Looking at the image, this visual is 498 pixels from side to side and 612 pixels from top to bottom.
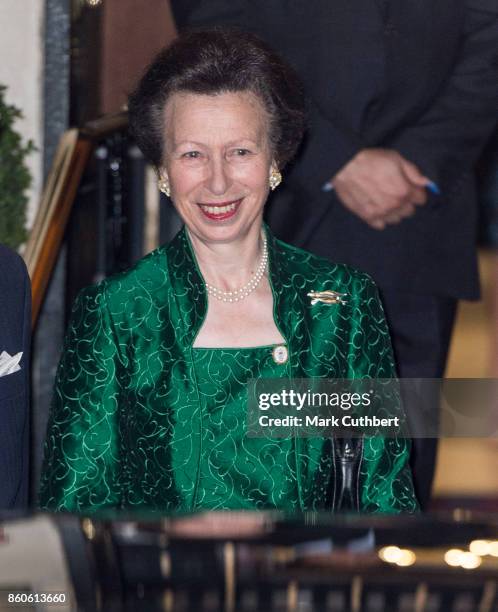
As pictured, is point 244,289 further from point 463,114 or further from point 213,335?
point 463,114

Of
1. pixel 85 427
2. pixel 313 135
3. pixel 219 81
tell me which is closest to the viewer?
pixel 85 427

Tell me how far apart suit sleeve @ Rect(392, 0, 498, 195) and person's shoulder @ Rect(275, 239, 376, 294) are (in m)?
1.14

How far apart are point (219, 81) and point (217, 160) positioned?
0.16 m

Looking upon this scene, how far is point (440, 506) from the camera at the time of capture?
135 inches

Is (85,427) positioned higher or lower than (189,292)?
lower

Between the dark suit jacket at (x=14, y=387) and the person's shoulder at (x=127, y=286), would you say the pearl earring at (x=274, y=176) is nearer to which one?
the person's shoulder at (x=127, y=286)

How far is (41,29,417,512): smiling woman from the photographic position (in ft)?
6.39

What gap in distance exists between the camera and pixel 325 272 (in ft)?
7.14

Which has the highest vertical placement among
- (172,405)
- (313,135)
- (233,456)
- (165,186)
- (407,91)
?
(407,91)

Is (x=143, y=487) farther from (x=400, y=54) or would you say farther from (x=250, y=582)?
(x=400, y=54)

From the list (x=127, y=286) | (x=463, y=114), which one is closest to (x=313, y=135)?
(x=463, y=114)

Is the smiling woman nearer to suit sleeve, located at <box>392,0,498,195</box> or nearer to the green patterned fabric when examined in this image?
the green patterned fabric

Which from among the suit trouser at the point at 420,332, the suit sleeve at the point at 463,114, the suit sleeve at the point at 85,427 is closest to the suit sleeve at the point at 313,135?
the suit sleeve at the point at 463,114

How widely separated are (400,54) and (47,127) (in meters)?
1.31
